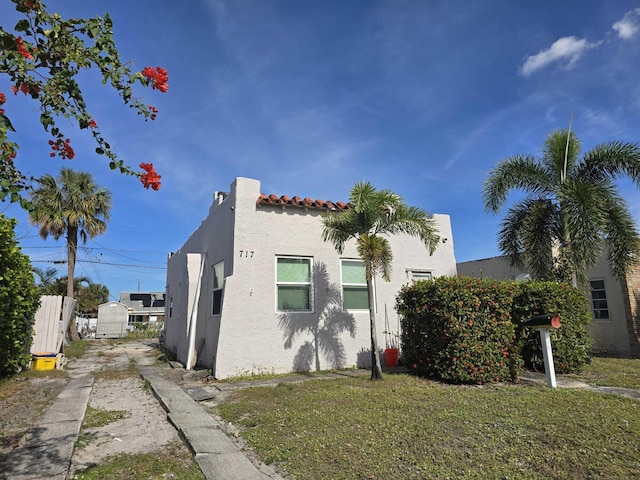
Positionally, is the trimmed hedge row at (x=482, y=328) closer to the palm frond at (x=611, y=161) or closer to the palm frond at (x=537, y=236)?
the palm frond at (x=537, y=236)

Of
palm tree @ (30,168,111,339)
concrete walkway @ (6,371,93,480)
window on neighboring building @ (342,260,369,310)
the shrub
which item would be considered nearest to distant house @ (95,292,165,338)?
palm tree @ (30,168,111,339)

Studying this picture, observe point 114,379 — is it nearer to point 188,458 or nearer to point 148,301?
point 188,458

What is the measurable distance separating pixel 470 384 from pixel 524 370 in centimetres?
266

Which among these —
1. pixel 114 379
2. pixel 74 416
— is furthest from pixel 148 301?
pixel 74 416

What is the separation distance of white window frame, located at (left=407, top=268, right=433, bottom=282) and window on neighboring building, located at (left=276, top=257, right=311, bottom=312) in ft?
11.5

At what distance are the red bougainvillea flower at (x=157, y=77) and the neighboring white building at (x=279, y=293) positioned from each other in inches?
274

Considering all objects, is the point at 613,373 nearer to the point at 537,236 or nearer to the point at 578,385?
the point at 578,385

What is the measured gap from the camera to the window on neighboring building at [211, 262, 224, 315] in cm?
1089

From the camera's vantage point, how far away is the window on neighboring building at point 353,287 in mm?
10883

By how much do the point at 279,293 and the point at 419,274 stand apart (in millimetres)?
4843

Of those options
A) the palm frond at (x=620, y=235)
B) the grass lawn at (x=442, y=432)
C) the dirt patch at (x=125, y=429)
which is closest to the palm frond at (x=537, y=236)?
the palm frond at (x=620, y=235)

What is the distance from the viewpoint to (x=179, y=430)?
5.30 metres

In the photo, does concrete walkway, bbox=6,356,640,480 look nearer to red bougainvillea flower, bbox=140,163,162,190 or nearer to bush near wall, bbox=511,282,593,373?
bush near wall, bbox=511,282,593,373

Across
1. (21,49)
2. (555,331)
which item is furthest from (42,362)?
(555,331)
